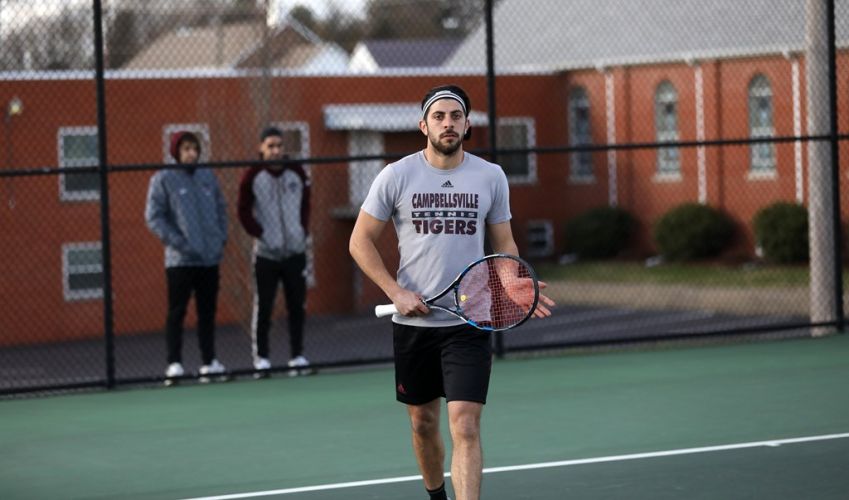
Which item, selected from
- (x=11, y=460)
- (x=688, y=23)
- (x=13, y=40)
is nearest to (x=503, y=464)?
(x=11, y=460)

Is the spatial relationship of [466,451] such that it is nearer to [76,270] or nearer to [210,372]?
[210,372]

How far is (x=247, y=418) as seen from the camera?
1084 cm

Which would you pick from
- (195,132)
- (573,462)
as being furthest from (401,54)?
(573,462)

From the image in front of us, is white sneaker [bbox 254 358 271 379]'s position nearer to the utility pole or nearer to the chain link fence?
the utility pole

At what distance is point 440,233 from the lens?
695 cm

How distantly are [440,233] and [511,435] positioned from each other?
313cm

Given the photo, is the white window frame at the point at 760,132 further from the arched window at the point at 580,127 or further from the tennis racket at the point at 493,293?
the tennis racket at the point at 493,293

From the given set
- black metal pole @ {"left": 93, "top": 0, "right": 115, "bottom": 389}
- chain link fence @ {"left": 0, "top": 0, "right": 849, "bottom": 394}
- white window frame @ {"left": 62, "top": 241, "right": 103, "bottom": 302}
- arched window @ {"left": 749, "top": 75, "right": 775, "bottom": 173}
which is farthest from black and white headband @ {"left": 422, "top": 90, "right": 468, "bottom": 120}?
arched window @ {"left": 749, "top": 75, "right": 775, "bottom": 173}

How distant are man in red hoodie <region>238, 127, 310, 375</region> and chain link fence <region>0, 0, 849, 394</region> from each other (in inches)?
291

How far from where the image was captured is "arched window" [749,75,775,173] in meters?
29.2

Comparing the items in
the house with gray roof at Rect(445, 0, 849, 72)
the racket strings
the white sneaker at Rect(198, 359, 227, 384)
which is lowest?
the white sneaker at Rect(198, 359, 227, 384)

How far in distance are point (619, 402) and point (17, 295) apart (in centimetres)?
1619

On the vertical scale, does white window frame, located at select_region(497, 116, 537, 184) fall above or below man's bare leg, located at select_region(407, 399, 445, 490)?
above

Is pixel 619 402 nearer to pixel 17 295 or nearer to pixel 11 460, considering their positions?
pixel 11 460
